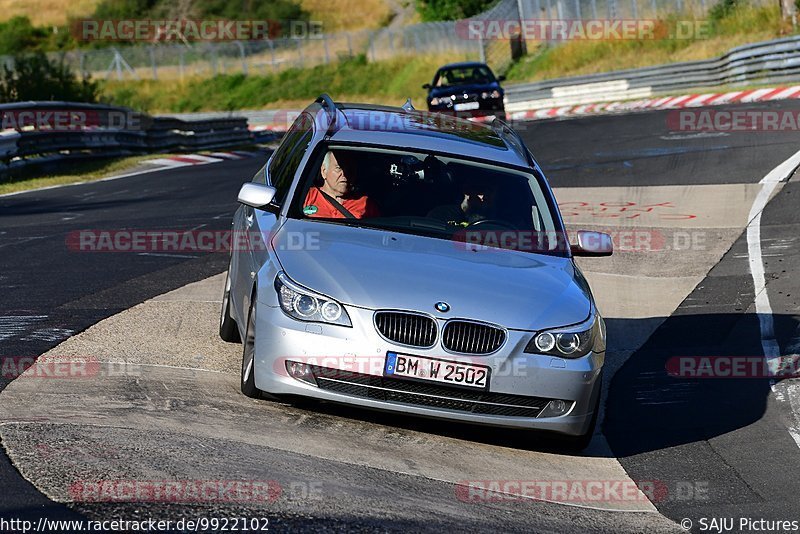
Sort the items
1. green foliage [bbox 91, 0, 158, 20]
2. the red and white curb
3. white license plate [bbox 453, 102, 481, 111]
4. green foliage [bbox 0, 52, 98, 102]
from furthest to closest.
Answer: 1. green foliage [bbox 91, 0, 158, 20]
2. white license plate [bbox 453, 102, 481, 111]
3. the red and white curb
4. green foliage [bbox 0, 52, 98, 102]

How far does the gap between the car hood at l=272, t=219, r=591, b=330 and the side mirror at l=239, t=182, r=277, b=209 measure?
0.64 feet

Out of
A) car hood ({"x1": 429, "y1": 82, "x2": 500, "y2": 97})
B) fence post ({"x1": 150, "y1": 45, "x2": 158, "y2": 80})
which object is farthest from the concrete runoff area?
fence post ({"x1": 150, "y1": 45, "x2": 158, "y2": 80})

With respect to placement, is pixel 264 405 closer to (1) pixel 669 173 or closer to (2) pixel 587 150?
(1) pixel 669 173

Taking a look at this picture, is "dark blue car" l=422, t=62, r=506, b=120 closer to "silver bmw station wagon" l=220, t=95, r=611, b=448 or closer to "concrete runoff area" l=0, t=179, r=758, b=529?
"concrete runoff area" l=0, t=179, r=758, b=529

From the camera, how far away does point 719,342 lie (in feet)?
30.4

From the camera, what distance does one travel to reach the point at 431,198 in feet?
25.1

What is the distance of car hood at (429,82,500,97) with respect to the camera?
33594 mm

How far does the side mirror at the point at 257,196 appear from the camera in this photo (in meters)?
7.29

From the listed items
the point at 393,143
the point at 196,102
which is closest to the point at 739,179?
the point at 393,143

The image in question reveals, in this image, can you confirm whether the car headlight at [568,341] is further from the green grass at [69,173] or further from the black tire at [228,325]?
the green grass at [69,173]

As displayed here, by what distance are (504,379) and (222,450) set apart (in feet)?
4.93

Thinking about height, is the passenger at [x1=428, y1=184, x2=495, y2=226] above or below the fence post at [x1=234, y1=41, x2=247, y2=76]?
above

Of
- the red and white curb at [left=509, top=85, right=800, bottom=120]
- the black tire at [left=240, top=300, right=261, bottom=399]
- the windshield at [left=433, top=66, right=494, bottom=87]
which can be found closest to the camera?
the black tire at [left=240, top=300, right=261, bottom=399]

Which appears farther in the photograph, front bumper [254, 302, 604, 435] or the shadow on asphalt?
the shadow on asphalt
